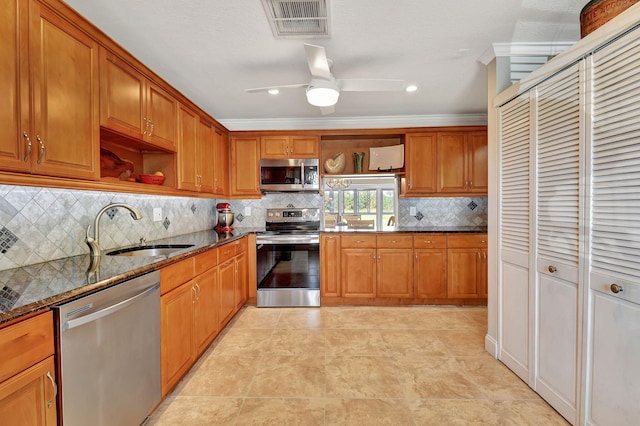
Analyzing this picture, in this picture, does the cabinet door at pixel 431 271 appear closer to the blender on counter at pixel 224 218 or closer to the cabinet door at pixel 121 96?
the blender on counter at pixel 224 218

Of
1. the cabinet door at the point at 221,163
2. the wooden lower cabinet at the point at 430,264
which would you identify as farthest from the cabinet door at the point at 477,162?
the cabinet door at the point at 221,163

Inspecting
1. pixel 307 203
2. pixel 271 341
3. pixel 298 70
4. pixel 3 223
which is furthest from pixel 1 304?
pixel 307 203

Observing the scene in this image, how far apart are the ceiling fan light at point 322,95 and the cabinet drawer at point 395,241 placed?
71.5 inches

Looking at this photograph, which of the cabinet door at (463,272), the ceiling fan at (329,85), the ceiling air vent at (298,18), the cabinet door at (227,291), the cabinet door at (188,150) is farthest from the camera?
the cabinet door at (463,272)

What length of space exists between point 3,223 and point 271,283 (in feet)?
7.92

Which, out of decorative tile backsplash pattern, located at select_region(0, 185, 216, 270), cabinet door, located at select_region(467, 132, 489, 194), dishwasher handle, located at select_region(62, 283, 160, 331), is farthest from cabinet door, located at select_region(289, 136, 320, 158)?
dishwasher handle, located at select_region(62, 283, 160, 331)

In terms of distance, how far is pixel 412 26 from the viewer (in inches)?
74.2

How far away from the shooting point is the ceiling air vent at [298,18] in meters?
1.63

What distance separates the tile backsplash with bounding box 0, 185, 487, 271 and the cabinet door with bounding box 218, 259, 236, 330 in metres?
0.71

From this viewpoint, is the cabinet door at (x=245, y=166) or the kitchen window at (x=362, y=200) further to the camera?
the kitchen window at (x=362, y=200)

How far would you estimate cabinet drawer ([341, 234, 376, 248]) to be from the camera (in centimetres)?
345

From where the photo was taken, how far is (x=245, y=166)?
3744 millimetres

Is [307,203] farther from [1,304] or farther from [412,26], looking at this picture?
[1,304]

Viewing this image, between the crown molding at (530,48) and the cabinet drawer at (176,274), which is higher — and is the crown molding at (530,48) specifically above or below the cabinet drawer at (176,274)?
above
